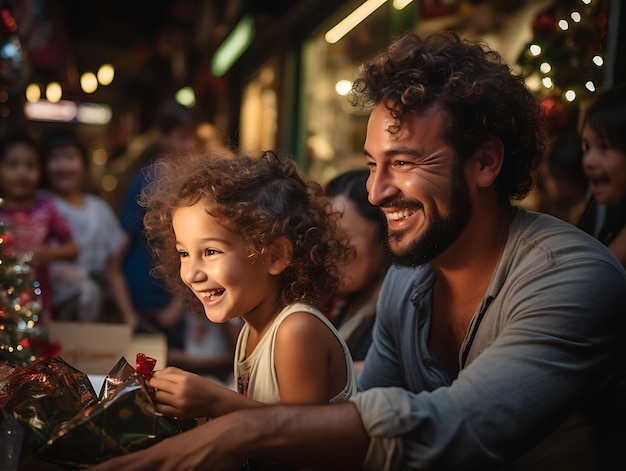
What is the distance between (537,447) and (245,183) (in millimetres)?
1068

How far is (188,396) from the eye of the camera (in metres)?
1.57

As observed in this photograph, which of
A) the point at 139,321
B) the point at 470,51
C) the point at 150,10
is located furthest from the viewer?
the point at 150,10

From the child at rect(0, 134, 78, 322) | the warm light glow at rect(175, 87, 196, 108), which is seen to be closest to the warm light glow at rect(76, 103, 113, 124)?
the warm light glow at rect(175, 87, 196, 108)

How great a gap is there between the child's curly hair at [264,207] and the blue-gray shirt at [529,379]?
41 centimetres

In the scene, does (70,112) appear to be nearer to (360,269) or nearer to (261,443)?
(360,269)

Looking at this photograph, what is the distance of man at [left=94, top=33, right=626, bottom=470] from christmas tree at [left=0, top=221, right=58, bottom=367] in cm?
108

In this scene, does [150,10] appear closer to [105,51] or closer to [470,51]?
[105,51]

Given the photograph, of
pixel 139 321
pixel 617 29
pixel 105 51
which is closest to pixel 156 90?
pixel 105 51

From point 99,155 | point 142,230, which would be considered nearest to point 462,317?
point 142,230

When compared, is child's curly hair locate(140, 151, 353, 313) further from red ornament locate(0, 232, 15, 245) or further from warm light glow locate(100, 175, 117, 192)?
warm light glow locate(100, 175, 117, 192)

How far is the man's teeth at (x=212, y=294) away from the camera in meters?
2.03

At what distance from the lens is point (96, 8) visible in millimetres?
14023

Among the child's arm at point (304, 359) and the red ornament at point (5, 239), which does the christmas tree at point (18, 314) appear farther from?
the child's arm at point (304, 359)

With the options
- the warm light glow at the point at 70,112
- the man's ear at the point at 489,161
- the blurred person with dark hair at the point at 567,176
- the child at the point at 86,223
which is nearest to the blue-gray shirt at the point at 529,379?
the man's ear at the point at 489,161
